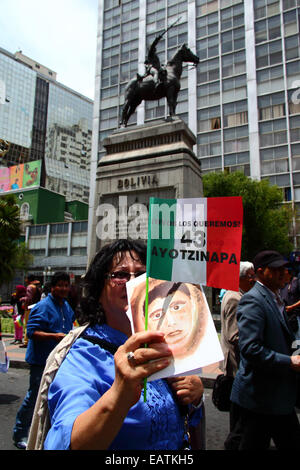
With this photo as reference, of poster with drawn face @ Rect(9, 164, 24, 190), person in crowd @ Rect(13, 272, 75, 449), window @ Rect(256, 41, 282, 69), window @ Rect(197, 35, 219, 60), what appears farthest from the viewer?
poster with drawn face @ Rect(9, 164, 24, 190)

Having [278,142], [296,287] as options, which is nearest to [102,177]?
[296,287]

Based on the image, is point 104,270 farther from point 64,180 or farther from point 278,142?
point 64,180

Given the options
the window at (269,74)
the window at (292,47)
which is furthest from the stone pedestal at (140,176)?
the window at (292,47)

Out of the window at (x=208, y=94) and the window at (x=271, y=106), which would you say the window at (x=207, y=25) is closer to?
the window at (x=208, y=94)

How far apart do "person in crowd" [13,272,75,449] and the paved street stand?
279 mm

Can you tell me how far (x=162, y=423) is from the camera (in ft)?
4.38

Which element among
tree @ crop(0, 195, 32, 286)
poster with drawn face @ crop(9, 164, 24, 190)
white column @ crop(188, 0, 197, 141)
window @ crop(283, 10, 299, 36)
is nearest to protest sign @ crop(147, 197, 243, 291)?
tree @ crop(0, 195, 32, 286)

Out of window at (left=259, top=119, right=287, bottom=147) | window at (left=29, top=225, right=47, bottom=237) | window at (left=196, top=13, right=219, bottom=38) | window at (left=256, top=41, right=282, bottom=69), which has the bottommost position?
window at (left=29, top=225, right=47, bottom=237)

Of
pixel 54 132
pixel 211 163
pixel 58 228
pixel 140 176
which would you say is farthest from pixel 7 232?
pixel 54 132

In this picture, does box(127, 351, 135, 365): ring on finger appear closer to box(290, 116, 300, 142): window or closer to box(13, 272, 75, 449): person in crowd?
box(13, 272, 75, 449): person in crowd

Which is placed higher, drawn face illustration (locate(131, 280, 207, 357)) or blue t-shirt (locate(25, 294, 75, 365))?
drawn face illustration (locate(131, 280, 207, 357))

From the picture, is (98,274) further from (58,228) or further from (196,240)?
(58,228)

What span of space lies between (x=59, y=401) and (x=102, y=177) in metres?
10.7

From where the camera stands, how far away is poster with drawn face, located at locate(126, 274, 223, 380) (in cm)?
115
